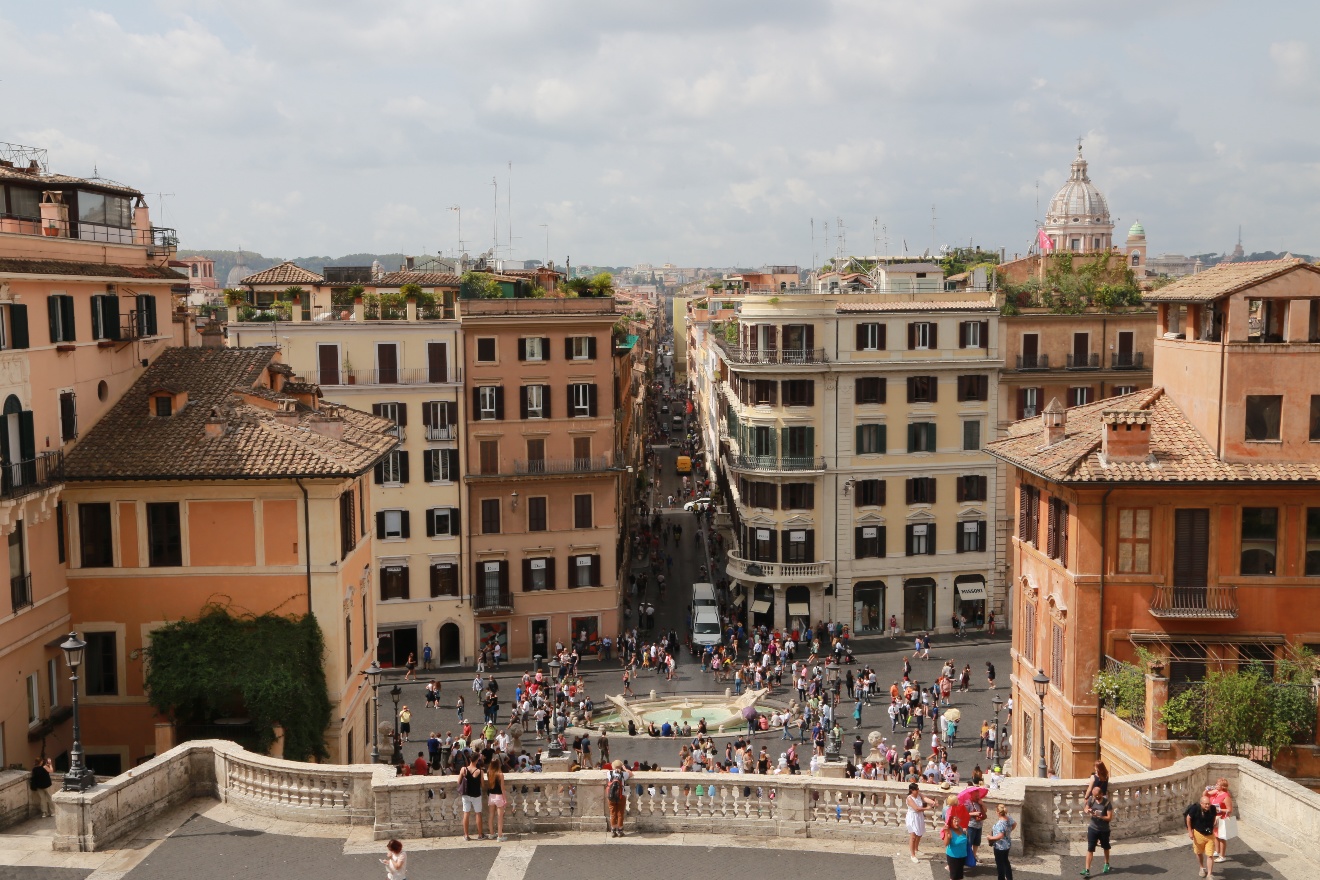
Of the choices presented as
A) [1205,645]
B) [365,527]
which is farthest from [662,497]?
[1205,645]

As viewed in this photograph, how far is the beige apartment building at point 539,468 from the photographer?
58125mm

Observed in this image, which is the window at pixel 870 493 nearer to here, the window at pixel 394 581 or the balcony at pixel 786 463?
the balcony at pixel 786 463

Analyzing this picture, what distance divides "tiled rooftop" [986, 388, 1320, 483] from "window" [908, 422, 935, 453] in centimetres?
2682

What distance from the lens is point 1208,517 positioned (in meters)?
30.8

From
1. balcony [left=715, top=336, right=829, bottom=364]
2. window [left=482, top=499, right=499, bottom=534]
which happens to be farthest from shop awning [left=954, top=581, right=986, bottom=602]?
window [left=482, top=499, right=499, bottom=534]

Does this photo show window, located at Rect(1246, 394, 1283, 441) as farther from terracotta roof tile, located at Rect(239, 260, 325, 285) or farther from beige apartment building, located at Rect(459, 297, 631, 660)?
terracotta roof tile, located at Rect(239, 260, 325, 285)

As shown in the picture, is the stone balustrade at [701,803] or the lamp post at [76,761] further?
the lamp post at [76,761]

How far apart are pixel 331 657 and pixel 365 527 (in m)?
5.32

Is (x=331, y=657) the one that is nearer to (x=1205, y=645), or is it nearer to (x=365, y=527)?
(x=365, y=527)

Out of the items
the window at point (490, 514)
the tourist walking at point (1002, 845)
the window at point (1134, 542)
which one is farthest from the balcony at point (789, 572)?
the tourist walking at point (1002, 845)

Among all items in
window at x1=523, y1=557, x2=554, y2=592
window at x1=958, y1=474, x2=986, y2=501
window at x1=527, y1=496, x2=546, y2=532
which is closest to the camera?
window at x1=527, y1=496, x2=546, y2=532

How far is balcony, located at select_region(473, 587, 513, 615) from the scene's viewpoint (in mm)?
58656

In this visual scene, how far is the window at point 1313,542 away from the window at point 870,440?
30.9 m

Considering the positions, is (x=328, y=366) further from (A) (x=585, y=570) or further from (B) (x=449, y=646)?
(A) (x=585, y=570)
